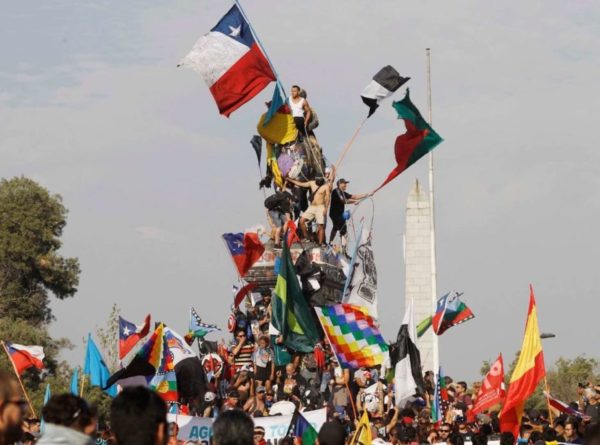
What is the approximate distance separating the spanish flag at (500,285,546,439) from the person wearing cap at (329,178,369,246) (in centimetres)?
1009

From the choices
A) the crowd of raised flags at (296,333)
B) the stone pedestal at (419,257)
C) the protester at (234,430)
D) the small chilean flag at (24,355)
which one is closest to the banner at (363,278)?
the crowd of raised flags at (296,333)

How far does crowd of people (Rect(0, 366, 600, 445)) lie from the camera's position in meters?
7.82

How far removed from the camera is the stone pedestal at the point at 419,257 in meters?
49.1

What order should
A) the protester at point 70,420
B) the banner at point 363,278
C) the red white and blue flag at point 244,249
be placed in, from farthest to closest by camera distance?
the red white and blue flag at point 244,249, the banner at point 363,278, the protester at point 70,420

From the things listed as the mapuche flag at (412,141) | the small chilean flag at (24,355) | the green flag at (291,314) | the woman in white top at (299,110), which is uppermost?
the woman in white top at (299,110)

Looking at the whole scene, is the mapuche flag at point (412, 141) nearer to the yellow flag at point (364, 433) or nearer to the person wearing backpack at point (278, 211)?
the person wearing backpack at point (278, 211)

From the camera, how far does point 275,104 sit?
1170 inches

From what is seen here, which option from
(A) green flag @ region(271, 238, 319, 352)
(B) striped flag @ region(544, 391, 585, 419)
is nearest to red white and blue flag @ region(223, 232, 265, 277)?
(A) green flag @ region(271, 238, 319, 352)

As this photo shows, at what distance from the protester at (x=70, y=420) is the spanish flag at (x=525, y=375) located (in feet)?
35.8

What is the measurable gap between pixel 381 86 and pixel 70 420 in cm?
2144

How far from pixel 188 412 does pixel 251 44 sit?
8.33 meters

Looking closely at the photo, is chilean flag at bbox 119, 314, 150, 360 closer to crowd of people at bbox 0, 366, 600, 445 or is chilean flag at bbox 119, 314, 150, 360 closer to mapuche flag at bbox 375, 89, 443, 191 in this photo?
crowd of people at bbox 0, 366, 600, 445

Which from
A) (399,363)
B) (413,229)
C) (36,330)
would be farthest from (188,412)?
(36,330)

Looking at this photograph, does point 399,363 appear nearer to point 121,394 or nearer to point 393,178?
point 393,178
